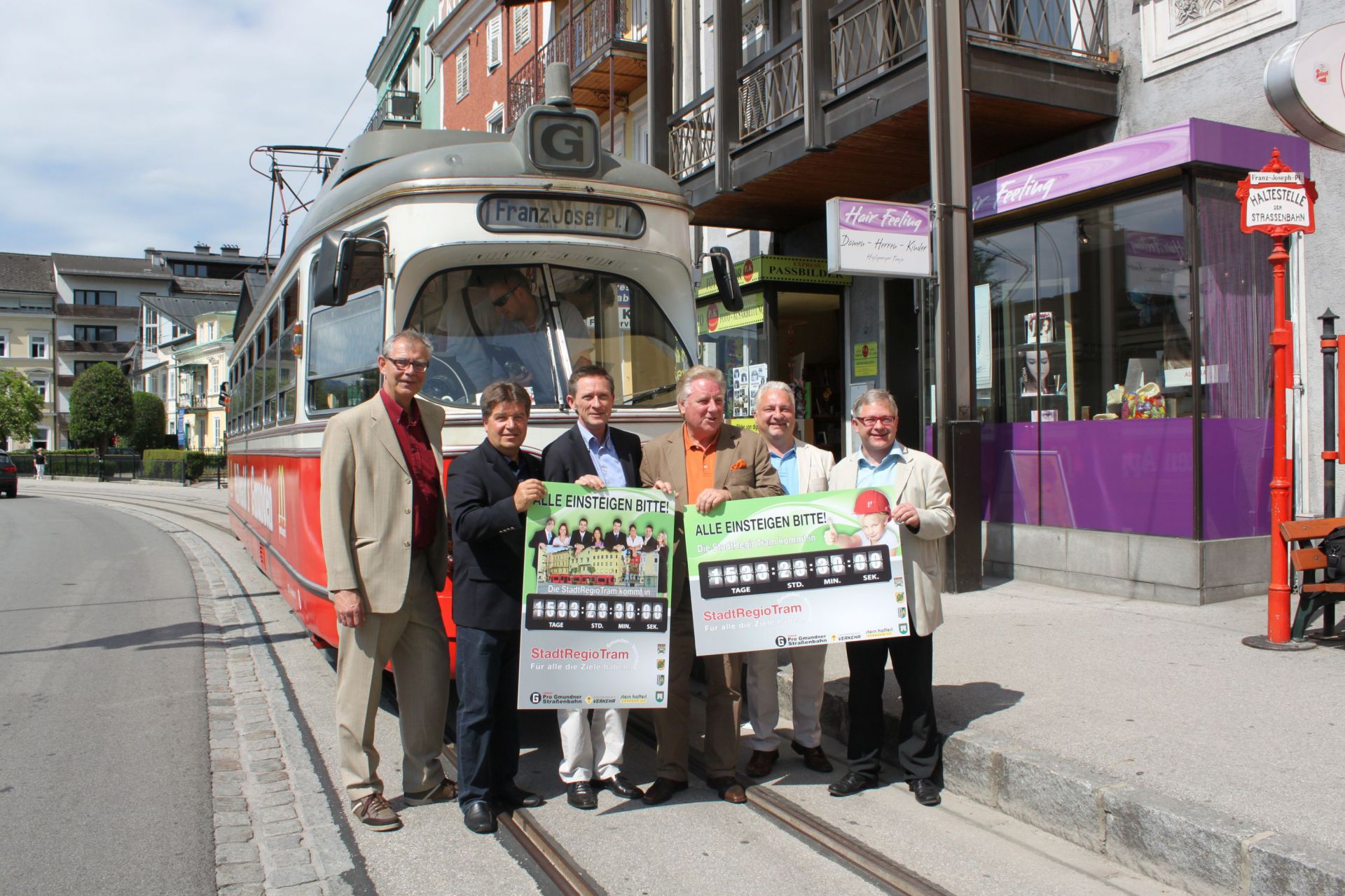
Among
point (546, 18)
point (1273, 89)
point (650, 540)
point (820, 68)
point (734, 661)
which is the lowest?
point (734, 661)

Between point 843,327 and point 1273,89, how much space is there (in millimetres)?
8203

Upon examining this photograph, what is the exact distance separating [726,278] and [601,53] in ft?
44.4

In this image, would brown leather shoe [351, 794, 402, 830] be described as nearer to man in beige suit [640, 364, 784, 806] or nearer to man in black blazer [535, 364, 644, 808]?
man in black blazer [535, 364, 644, 808]

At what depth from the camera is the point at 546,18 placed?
26.3 m

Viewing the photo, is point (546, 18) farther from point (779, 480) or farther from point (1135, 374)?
point (779, 480)

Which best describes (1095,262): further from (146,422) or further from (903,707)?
(146,422)

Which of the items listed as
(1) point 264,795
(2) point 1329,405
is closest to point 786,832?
(1) point 264,795

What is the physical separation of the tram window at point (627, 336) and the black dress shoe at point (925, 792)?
2.67 m

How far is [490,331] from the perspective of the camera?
599 cm

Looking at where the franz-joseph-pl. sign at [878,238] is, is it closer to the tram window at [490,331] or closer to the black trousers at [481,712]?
the tram window at [490,331]

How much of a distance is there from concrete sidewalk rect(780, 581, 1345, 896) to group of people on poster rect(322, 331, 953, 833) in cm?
51

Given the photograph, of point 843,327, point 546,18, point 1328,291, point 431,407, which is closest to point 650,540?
point 431,407

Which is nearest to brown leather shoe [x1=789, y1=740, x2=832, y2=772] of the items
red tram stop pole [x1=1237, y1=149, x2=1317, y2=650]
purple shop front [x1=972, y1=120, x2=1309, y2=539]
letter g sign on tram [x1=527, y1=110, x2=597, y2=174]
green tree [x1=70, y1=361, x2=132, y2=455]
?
red tram stop pole [x1=1237, y1=149, x2=1317, y2=650]

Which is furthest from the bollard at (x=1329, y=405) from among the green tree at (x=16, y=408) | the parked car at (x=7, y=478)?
the green tree at (x=16, y=408)
